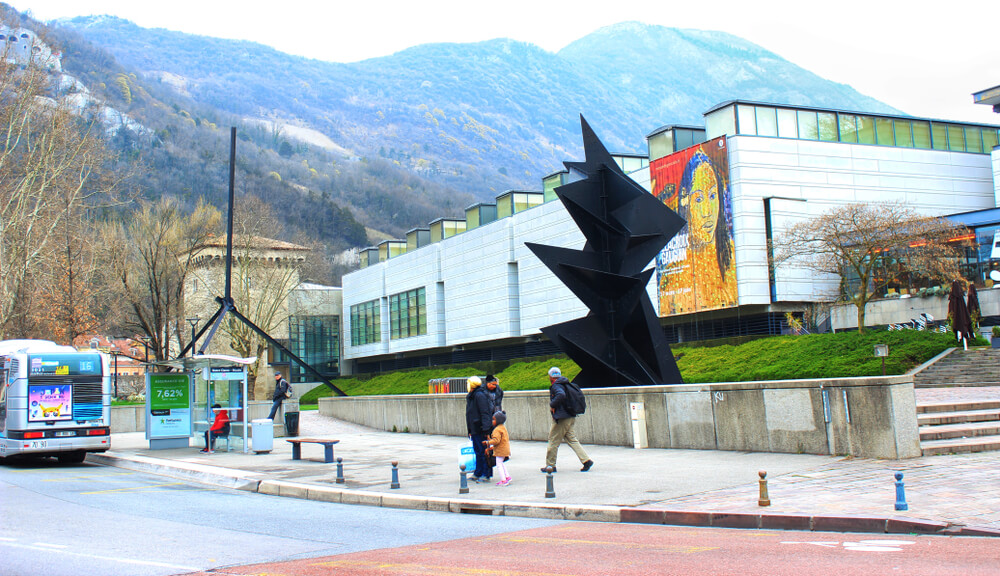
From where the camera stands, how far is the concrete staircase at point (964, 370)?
25155 mm

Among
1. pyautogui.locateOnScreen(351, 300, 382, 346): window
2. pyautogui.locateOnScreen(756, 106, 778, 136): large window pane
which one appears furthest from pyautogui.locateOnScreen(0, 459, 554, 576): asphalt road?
pyautogui.locateOnScreen(351, 300, 382, 346): window

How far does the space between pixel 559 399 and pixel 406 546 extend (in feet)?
16.8

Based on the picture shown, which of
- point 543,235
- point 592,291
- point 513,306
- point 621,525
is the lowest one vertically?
point 621,525

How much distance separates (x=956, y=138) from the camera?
4766 centimetres

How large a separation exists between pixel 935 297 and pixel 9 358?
116ft

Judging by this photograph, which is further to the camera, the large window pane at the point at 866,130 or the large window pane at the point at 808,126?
the large window pane at the point at 866,130

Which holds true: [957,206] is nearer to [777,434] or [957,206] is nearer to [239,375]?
[777,434]

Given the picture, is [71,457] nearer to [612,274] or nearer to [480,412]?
[480,412]

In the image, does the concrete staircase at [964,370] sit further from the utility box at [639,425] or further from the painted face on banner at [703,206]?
the painted face on banner at [703,206]

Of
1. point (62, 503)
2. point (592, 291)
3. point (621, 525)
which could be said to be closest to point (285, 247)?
point (592, 291)

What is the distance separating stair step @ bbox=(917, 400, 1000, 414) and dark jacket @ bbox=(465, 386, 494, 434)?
8.89 metres

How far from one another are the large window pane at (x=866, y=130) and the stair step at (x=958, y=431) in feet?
107

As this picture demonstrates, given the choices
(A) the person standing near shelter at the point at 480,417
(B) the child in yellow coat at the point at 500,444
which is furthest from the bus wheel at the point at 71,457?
(B) the child in yellow coat at the point at 500,444

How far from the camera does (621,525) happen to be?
10523 millimetres
